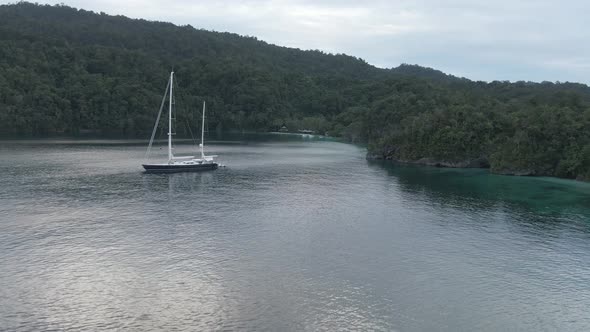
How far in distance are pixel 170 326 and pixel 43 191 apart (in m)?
42.7

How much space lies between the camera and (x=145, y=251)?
40.6m

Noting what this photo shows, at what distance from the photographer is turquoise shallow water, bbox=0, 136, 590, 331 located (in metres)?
30.1

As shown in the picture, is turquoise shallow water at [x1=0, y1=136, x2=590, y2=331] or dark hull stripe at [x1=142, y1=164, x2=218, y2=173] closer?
turquoise shallow water at [x1=0, y1=136, x2=590, y2=331]

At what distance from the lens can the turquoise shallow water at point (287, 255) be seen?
30141 mm

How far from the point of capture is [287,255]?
134 feet

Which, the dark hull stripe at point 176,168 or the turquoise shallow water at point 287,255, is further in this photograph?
the dark hull stripe at point 176,168

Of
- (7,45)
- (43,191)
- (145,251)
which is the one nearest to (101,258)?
(145,251)

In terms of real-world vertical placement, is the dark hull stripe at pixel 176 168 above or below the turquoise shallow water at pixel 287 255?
above

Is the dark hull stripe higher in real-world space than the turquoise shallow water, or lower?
higher

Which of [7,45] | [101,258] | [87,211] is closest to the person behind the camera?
[101,258]

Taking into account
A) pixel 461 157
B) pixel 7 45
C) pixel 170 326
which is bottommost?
pixel 170 326

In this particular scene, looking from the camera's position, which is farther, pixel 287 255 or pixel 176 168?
pixel 176 168

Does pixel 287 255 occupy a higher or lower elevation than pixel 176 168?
lower

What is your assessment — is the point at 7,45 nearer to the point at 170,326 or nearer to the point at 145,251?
the point at 145,251
